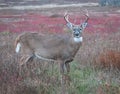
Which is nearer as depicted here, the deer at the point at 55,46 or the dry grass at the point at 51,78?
the dry grass at the point at 51,78

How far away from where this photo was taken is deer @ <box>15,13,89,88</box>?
981cm

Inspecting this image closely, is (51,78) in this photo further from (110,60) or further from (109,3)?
(109,3)

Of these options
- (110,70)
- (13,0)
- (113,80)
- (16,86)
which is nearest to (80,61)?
(110,70)

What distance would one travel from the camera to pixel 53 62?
10.4 m

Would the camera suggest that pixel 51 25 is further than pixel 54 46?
Yes

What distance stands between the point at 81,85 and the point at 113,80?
639 millimetres

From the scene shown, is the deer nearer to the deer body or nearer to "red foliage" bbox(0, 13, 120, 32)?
the deer body

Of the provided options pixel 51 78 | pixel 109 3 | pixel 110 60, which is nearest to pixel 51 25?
pixel 110 60

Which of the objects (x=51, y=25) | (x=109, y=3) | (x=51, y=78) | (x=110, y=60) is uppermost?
(x=51, y=78)

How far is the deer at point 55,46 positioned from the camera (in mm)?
9812

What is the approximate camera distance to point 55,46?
1016 centimetres

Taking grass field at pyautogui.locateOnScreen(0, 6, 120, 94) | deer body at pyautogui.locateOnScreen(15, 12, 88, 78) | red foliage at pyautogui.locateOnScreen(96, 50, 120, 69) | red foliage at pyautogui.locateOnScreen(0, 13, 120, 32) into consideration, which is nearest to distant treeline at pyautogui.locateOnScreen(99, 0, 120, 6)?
red foliage at pyautogui.locateOnScreen(0, 13, 120, 32)

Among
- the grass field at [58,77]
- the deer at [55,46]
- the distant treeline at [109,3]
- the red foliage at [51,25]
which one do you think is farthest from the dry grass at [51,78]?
the distant treeline at [109,3]

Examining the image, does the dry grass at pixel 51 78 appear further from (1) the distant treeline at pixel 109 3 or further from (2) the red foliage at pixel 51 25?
(1) the distant treeline at pixel 109 3
